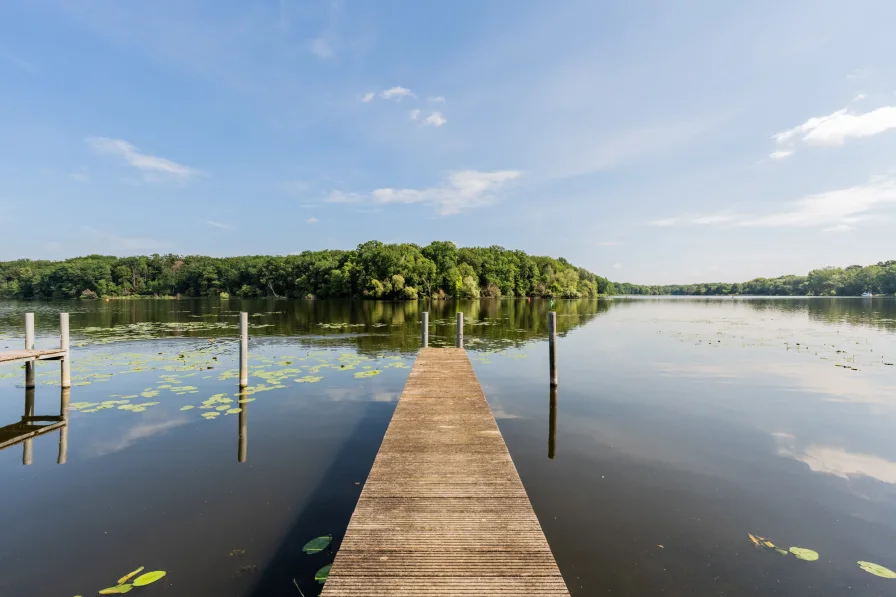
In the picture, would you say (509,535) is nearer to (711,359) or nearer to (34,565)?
(34,565)

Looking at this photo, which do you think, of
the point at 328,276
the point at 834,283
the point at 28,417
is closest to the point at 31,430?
the point at 28,417

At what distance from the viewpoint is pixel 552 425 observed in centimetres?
947

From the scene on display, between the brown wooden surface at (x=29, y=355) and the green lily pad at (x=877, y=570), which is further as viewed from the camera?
the brown wooden surface at (x=29, y=355)

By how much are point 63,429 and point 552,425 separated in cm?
1093

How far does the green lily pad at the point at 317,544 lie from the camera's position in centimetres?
485

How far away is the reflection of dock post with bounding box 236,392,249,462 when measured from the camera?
7562 millimetres

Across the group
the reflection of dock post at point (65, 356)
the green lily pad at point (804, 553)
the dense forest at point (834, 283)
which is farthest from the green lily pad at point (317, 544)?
the dense forest at point (834, 283)

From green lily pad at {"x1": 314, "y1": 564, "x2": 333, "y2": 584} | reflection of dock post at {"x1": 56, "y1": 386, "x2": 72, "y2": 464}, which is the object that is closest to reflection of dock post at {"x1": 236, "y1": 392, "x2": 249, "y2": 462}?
reflection of dock post at {"x1": 56, "y1": 386, "x2": 72, "y2": 464}

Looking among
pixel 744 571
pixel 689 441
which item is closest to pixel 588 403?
pixel 689 441

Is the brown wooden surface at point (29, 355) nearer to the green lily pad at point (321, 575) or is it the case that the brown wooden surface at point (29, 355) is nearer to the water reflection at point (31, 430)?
the water reflection at point (31, 430)

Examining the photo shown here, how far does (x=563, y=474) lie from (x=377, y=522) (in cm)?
411

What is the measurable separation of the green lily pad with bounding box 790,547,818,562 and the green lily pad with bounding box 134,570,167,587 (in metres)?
7.37

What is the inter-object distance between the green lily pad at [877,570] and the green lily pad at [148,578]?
7954 mm

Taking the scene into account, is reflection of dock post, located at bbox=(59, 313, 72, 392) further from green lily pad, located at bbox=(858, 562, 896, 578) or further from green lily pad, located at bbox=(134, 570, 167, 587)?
green lily pad, located at bbox=(858, 562, 896, 578)
